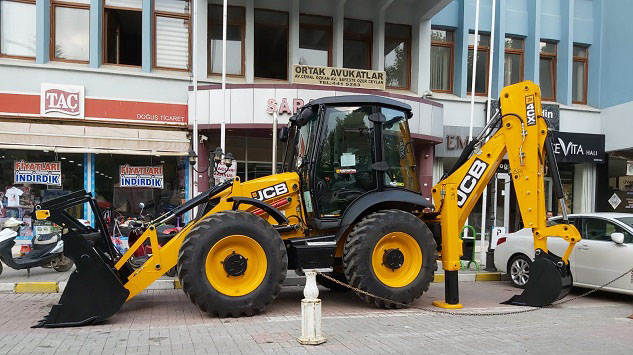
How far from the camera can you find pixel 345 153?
24.2 feet

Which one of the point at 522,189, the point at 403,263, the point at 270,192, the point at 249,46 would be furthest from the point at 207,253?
the point at 249,46

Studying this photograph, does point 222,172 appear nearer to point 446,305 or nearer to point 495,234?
point 446,305

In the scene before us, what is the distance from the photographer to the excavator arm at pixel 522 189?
7473mm

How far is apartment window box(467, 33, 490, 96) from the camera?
16.2 meters

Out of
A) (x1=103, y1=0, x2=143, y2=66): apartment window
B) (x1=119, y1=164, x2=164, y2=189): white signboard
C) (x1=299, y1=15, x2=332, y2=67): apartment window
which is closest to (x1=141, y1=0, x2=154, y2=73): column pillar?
(x1=103, y1=0, x2=143, y2=66): apartment window

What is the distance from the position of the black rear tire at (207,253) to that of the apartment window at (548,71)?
1348 cm

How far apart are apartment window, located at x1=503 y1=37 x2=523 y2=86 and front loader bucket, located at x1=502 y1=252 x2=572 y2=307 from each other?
10.4m

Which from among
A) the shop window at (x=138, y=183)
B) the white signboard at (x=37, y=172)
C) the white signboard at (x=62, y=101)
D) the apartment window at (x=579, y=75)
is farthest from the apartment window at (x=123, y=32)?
the apartment window at (x=579, y=75)

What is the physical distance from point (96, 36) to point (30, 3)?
1.83 metres

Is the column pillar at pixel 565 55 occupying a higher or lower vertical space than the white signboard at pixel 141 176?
higher

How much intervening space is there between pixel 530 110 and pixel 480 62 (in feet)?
31.0

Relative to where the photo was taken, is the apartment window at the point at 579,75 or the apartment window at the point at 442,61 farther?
the apartment window at the point at 579,75

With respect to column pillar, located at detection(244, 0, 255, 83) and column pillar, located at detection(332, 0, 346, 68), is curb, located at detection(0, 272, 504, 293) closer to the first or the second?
column pillar, located at detection(244, 0, 255, 83)

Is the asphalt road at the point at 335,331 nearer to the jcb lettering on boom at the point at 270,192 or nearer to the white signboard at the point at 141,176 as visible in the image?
the jcb lettering on boom at the point at 270,192
